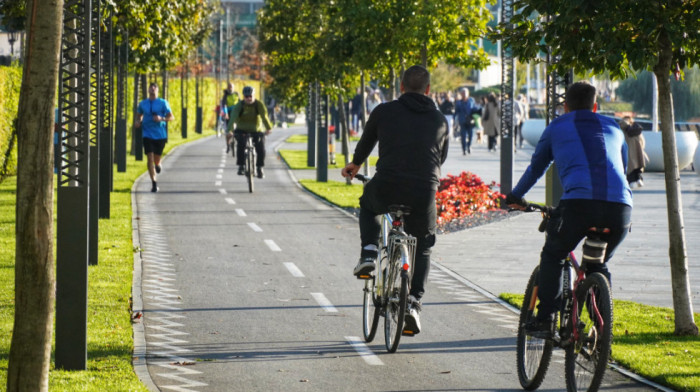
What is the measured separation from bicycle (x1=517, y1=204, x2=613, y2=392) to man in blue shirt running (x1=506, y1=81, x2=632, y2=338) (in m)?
0.06

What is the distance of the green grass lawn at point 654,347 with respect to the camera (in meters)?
7.46

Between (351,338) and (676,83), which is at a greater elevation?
(676,83)

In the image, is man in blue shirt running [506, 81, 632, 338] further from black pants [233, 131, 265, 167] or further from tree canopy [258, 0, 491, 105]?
black pants [233, 131, 265, 167]

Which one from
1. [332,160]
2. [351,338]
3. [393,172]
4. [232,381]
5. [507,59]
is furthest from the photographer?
[332,160]

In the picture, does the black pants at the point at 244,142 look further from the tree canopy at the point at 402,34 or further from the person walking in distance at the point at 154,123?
the tree canopy at the point at 402,34

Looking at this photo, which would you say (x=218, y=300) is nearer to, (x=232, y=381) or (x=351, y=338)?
(x=351, y=338)

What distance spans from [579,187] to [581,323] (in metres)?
0.72

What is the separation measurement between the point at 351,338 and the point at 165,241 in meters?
6.50

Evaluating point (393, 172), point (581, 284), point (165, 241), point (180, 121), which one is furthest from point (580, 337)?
point (180, 121)

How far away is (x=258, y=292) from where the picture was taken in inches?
436

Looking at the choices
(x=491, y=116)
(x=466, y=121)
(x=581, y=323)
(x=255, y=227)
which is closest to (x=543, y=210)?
(x=581, y=323)

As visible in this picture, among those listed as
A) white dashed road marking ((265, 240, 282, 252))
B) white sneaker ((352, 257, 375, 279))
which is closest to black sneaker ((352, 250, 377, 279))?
white sneaker ((352, 257, 375, 279))

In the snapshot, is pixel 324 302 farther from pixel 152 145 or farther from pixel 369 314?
pixel 152 145

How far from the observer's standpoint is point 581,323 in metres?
6.56
